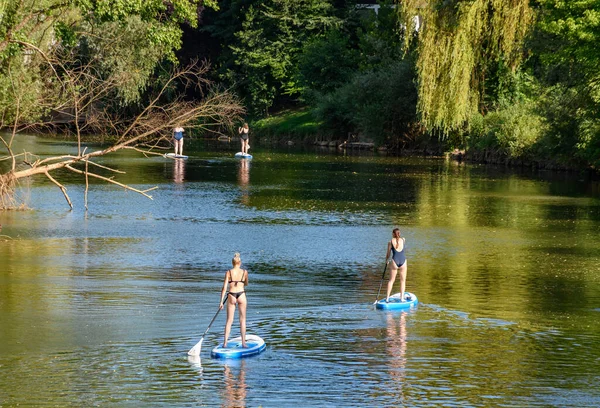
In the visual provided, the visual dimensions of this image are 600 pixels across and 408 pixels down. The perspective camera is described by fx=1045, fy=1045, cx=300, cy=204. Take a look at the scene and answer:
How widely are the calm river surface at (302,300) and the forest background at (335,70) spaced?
299cm

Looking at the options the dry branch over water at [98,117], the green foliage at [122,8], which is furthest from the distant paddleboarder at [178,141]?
the green foliage at [122,8]

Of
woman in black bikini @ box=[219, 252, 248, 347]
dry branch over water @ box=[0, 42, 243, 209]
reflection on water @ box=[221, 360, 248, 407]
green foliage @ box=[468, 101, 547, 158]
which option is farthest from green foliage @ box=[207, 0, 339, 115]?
reflection on water @ box=[221, 360, 248, 407]

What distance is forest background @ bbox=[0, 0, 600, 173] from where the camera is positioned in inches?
1359

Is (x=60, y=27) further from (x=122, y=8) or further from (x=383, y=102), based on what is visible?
(x=383, y=102)

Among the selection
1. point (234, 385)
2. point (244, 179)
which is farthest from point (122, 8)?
point (234, 385)

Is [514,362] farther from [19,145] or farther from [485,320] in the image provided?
[19,145]

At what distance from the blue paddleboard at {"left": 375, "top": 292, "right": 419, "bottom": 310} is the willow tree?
36091 millimetres

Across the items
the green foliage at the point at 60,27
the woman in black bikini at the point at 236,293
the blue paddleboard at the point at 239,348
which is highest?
the green foliage at the point at 60,27

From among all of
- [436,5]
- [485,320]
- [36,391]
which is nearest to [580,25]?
[436,5]

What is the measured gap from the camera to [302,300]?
19.1m

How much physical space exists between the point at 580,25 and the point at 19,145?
37.4 metres

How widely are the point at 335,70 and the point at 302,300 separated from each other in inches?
2450

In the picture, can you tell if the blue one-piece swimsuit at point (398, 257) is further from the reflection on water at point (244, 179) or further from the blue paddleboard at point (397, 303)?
the reflection on water at point (244, 179)

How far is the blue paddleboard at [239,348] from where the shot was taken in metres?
14.6
